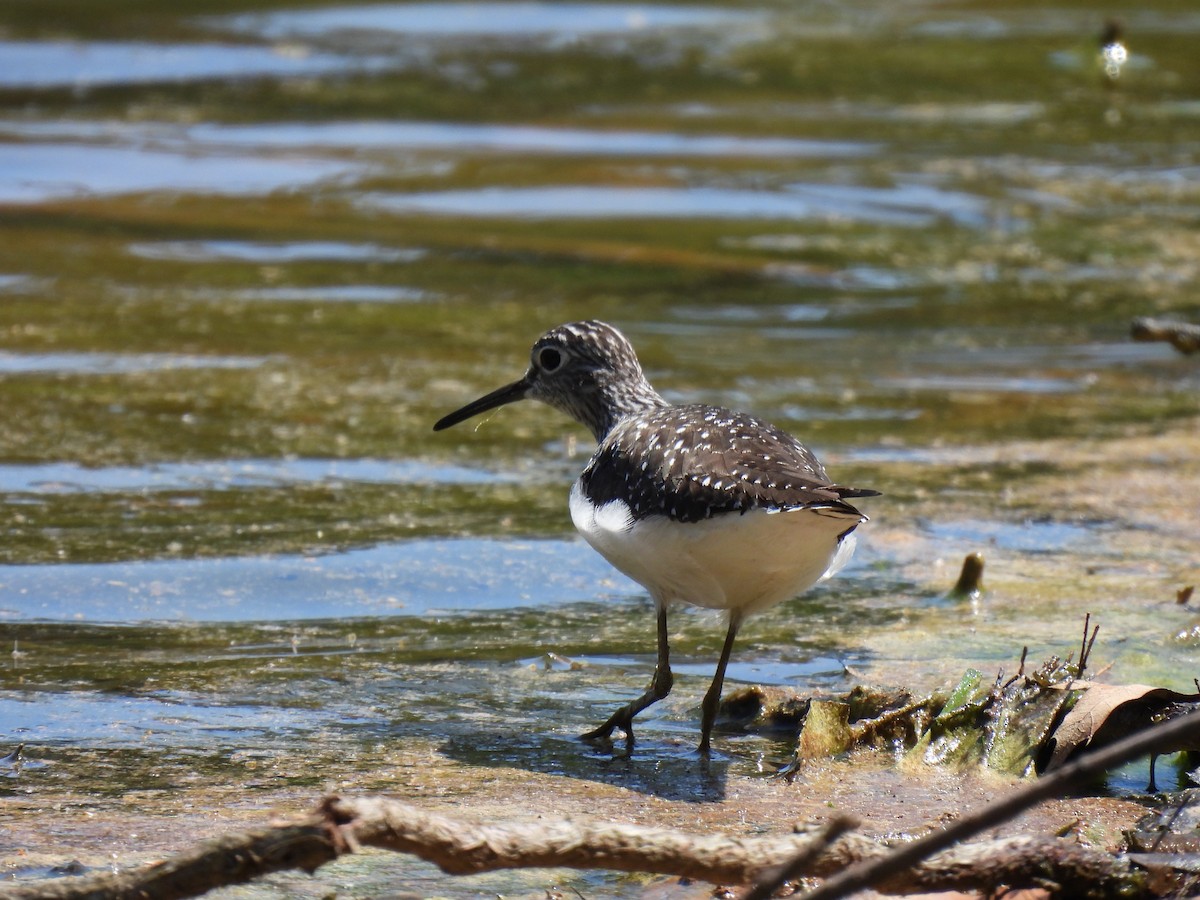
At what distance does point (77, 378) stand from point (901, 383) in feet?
11.8

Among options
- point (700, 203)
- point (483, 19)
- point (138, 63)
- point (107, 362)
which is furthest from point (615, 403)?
point (483, 19)

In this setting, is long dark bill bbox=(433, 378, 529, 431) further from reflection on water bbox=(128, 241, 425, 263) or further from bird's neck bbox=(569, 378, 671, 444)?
reflection on water bbox=(128, 241, 425, 263)

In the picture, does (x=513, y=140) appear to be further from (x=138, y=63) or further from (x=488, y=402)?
(x=488, y=402)

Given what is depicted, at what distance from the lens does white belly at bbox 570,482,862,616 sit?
3.86m

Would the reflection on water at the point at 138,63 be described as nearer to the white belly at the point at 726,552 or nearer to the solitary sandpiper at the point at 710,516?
the solitary sandpiper at the point at 710,516

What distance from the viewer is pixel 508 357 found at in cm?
778

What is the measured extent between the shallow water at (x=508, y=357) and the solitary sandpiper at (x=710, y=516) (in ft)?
1.03

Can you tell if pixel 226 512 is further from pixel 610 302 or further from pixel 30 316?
pixel 610 302

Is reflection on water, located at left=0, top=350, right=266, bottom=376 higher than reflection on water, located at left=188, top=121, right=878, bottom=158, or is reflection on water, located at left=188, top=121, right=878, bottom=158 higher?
reflection on water, located at left=188, top=121, right=878, bottom=158

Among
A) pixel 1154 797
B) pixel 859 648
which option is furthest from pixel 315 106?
pixel 1154 797

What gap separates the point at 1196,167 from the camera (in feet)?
38.6

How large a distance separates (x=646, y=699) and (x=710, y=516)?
521mm

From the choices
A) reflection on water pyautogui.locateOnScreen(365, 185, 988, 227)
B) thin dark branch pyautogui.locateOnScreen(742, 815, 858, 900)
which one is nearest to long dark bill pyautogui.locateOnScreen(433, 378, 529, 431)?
thin dark branch pyautogui.locateOnScreen(742, 815, 858, 900)

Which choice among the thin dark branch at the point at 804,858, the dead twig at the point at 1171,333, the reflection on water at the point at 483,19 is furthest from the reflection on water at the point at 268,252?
the thin dark branch at the point at 804,858
